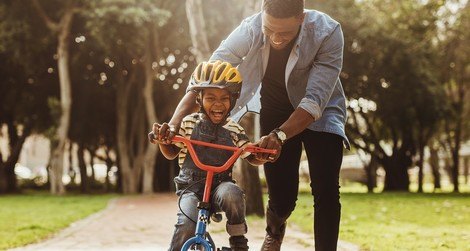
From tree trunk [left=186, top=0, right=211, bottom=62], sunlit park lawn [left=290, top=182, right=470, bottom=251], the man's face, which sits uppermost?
tree trunk [left=186, top=0, right=211, bottom=62]

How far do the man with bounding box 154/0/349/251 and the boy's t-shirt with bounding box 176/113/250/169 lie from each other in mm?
85

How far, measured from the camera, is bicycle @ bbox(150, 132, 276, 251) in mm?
3559

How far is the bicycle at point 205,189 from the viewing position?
3559mm

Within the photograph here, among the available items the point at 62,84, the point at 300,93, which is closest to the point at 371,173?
the point at 62,84

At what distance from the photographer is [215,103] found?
4012 millimetres

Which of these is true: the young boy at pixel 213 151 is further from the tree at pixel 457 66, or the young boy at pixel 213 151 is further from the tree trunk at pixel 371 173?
the tree trunk at pixel 371 173

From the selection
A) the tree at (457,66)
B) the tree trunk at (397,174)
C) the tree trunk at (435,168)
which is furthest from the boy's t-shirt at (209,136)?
the tree trunk at (435,168)

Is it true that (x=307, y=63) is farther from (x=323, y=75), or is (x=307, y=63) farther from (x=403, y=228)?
(x=403, y=228)

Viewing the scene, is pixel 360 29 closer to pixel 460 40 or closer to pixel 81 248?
pixel 460 40

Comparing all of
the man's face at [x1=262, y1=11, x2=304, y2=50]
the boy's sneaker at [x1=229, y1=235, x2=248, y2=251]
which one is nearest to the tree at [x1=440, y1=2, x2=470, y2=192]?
the man's face at [x1=262, y1=11, x2=304, y2=50]

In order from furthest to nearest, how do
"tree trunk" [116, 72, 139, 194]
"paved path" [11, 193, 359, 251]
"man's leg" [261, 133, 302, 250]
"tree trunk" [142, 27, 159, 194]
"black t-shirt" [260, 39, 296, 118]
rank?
"tree trunk" [116, 72, 139, 194] < "tree trunk" [142, 27, 159, 194] < "paved path" [11, 193, 359, 251] < "man's leg" [261, 133, 302, 250] < "black t-shirt" [260, 39, 296, 118]

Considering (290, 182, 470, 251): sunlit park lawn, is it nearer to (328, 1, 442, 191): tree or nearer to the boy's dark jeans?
the boy's dark jeans

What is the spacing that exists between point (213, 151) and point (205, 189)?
33cm

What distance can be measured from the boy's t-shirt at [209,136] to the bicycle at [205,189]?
0.60 ft
